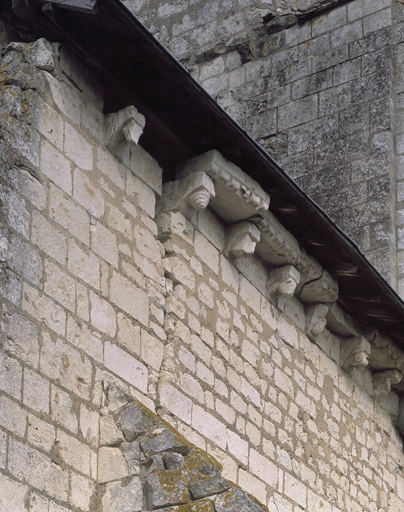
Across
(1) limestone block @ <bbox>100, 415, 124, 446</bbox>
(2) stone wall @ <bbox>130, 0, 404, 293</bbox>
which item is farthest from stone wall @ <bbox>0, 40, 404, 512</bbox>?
(2) stone wall @ <bbox>130, 0, 404, 293</bbox>

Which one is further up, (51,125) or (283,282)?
(283,282)

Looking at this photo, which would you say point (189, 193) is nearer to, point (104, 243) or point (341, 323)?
point (104, 243)

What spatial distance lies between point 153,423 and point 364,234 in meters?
4.23

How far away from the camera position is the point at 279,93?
985 cm

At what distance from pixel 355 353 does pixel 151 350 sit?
2.51 m

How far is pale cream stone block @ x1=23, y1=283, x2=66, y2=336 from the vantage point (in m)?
4.79

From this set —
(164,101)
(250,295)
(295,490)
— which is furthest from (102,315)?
(295,490)

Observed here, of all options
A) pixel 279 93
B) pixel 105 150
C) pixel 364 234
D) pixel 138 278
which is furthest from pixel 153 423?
pixel 279 93

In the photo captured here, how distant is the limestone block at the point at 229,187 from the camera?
6102mm

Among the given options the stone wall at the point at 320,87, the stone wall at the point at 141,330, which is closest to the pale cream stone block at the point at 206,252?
the stone wall at the point at 141,330

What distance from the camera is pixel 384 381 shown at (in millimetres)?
8148

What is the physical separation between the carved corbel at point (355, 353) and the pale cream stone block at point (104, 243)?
275 centimetres

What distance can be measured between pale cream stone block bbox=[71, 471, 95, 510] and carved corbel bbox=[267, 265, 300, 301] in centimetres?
234

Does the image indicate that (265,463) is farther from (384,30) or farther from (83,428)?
(384,30)
